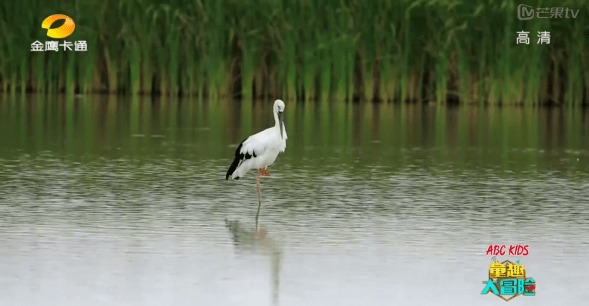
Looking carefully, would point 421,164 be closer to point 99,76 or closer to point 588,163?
point 588,163

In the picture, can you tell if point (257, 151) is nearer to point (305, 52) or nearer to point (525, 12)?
point (305, 52)

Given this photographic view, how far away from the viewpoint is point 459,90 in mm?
24156

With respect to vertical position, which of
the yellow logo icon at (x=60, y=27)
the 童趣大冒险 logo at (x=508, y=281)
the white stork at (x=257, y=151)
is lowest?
the 童趣大冒险 logo at (x=508, y=281)

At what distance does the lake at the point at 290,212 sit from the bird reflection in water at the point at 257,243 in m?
0.02

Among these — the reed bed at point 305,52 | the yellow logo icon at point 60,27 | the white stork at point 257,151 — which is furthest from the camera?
the yellow logo icon at point 60,27

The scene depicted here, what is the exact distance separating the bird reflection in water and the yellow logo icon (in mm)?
15156

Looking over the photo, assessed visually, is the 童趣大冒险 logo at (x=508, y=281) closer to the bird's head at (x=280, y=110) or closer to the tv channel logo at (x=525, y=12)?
the bird's head at (x=280, y=110)

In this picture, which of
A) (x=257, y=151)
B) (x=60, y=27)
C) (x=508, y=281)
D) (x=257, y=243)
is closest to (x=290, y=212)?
(x=257, y=151)

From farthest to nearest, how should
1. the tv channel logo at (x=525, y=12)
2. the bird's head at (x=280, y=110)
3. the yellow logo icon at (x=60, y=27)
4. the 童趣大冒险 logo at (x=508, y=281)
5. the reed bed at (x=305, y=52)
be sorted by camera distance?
the yellow logo icon at (x=60, y=27) < the reed bed at (x=305, y=52) < the tv channel logo at (x=525, y=12) < the bird's head at (x=280, y=110) < the 童趣大冒险 logo at (x=508, y=281)

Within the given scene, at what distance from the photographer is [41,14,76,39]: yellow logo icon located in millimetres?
25234

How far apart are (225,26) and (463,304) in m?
17.5

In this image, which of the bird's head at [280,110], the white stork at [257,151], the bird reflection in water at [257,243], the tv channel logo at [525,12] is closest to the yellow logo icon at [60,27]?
the tv channel logo at [525,12]

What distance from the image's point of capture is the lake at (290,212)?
802 centimetres

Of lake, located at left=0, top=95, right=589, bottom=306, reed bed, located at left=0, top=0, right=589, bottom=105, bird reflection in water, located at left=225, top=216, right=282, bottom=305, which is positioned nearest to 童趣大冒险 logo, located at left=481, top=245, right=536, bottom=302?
lake, located at left=0, top=95, right=589, bottom=306
